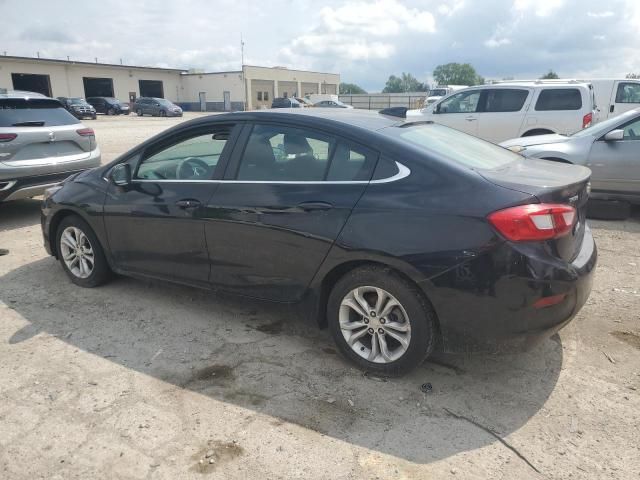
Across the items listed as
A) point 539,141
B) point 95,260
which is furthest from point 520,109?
point 95,260

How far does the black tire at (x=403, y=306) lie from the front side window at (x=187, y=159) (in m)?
1.36

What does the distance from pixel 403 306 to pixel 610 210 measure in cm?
524

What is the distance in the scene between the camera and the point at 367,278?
307 cm

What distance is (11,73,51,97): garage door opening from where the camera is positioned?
47.9 m

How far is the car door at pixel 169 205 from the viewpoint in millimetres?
3781

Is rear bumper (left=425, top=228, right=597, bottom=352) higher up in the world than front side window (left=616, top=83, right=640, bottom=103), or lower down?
lower down

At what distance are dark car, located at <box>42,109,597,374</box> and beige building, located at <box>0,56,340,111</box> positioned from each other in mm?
50059

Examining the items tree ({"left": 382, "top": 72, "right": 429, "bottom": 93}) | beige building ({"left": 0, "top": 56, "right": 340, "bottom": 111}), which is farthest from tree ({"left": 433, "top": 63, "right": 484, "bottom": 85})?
beige building ({"left": 0, "top": 56, "right": 340, "bottom": 111})

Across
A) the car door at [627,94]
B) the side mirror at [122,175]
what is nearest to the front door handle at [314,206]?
the side mirror at [122,175]

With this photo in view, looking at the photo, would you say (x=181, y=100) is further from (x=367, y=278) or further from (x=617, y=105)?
(x=367, y=278)

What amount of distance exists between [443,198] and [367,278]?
65 cm

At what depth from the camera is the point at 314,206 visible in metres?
3.22

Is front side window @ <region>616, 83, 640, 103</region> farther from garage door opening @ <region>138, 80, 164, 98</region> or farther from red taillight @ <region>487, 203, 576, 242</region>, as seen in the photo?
garage door opening @ <region>138, 80, 164, 98</region>

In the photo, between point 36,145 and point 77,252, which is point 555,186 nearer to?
point 77,252
